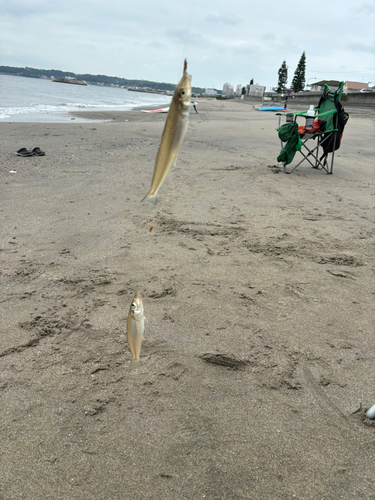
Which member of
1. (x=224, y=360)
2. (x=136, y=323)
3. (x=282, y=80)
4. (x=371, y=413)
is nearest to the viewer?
(x=136, y=323)

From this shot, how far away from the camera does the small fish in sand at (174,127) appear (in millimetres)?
1052

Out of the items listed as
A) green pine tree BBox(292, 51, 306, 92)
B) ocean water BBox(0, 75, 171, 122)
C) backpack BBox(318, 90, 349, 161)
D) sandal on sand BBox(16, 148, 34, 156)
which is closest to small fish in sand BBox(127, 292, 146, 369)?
backpack BBox(318, 90, 349, 161)

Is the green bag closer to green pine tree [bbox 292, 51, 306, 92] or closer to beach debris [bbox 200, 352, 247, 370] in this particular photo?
beach debris [bbox 200, 352, 247, 370]

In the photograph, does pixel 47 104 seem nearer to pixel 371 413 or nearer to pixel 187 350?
pixel 187 350

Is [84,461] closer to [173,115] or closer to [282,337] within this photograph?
[282,337]

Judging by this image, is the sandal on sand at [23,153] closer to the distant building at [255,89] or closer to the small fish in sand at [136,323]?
the small fish in sand at [136,323]

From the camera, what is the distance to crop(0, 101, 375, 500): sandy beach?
2.11 meters

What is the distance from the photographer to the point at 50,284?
3865mm

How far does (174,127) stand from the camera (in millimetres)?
1093

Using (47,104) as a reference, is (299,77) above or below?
above

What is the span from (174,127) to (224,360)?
7.28 ft

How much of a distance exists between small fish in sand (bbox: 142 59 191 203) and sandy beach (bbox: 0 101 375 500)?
5.88 ft

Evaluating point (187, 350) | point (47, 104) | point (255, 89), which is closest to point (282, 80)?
point (255, 89)

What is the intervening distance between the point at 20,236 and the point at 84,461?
3492 millimetres
